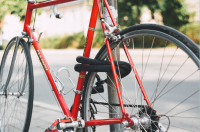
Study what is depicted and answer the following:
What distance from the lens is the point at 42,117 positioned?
362 cm

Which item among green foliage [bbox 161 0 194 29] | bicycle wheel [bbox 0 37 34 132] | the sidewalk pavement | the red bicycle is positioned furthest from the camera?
green foliage [bbox 161 0 194 29]

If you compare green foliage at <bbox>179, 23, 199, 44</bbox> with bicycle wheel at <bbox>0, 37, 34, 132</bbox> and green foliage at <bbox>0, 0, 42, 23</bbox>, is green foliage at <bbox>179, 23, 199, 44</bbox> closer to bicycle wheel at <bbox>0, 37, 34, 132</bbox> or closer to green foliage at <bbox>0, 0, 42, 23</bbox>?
green foliage at <bbox>0, 0, 42, 23</bbox>

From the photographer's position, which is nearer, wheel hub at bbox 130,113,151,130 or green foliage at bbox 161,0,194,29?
wheel hub at bbox 130,113,151,130

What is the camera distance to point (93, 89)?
6.82 feet

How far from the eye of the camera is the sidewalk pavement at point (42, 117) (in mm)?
3172

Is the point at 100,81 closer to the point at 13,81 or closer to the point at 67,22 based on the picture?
the point at 13,81

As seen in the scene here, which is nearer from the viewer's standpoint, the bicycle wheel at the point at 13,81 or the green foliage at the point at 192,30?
the bicycle wheel at the point at 13,81

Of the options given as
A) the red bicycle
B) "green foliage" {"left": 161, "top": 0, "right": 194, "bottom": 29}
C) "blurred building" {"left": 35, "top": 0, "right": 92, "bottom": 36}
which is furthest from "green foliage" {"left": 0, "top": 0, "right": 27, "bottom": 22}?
"blurred building" {"left": 35, "top": 0, "right": 92, "bottom": 36}

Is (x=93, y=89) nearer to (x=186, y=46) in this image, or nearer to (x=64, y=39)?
(x=186, y=46)

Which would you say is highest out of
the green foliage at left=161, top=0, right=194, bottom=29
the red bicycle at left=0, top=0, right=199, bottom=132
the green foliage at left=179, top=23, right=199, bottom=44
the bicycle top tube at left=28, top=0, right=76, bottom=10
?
the green foliage at left=161, top=0, right=194, bottom=29

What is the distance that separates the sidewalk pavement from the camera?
10.4 ft

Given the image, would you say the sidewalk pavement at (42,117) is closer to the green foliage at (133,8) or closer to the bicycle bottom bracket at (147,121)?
the bicycle bottom bracket at (147,121)

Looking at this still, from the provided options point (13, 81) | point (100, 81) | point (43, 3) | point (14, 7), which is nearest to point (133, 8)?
point (14, 7)

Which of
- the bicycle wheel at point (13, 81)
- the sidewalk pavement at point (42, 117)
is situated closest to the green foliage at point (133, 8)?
the sidewalk pavement at point (42, 117)
